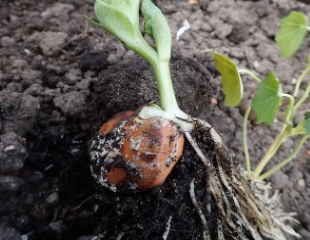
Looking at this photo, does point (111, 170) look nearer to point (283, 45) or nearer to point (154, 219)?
point (154, 219)

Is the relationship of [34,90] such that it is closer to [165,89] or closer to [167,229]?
[165,89]

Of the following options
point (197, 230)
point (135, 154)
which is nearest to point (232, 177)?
point (197, 230)

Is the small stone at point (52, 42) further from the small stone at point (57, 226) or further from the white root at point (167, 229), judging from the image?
the white root at point (167, 229)

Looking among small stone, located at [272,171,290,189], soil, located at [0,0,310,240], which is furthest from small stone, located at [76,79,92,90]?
small stone, located at [272,171,290,189]

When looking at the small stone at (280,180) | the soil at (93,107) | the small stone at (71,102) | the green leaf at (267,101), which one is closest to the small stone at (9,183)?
the soil at (93,107)

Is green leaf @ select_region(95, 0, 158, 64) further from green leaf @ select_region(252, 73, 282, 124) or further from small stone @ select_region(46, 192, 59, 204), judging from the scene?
small stone @ select_region(46, 192, 59, 204)

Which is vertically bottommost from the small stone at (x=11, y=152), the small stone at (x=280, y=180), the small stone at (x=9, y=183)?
the small stone at (x=9, y=183)

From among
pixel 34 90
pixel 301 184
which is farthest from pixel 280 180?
pixel 34 90
